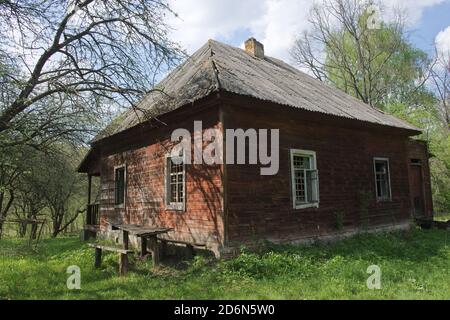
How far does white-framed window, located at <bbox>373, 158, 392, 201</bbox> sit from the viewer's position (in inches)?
521

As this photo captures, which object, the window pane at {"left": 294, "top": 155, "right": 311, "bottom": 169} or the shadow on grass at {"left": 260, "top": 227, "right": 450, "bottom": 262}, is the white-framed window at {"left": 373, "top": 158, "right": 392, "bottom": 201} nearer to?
the shadow on grass at {"left": 260, "top": 227, "right": 450, "bottom": 262}

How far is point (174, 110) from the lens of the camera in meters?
9.62

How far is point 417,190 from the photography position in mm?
16391

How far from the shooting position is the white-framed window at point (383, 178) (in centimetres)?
1322

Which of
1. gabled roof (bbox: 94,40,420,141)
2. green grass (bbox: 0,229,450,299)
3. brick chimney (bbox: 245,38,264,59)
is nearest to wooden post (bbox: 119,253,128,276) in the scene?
green grass (bbox: 0,229,450,299)

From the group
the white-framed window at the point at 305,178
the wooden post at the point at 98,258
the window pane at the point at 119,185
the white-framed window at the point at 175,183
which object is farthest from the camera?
the window pane at the point at 119,185

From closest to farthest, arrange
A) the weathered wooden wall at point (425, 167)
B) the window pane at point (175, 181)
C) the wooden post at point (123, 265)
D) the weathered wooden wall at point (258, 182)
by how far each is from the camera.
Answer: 1. the wooden post at point (123, 265)
2. the weathered wooden wall at point (258, 182)
3. the window pane at point (175, 181)
4. the weathered wooden wall at point (425, 167)

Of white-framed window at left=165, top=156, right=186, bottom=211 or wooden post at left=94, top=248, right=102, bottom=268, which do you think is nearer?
wooden post at left=94, top=248, right=102, bottom=268

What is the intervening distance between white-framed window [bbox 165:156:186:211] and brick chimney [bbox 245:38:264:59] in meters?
6.75

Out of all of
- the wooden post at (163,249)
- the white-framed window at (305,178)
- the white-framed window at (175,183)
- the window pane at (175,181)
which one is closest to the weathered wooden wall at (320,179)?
the white-framed window at (305,178)

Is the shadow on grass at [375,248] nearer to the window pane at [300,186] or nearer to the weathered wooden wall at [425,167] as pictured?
the window pane at [300,186]

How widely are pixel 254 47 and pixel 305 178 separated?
6968mm

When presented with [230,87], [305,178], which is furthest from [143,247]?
[305,178]

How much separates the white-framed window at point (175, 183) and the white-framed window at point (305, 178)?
2.95m
